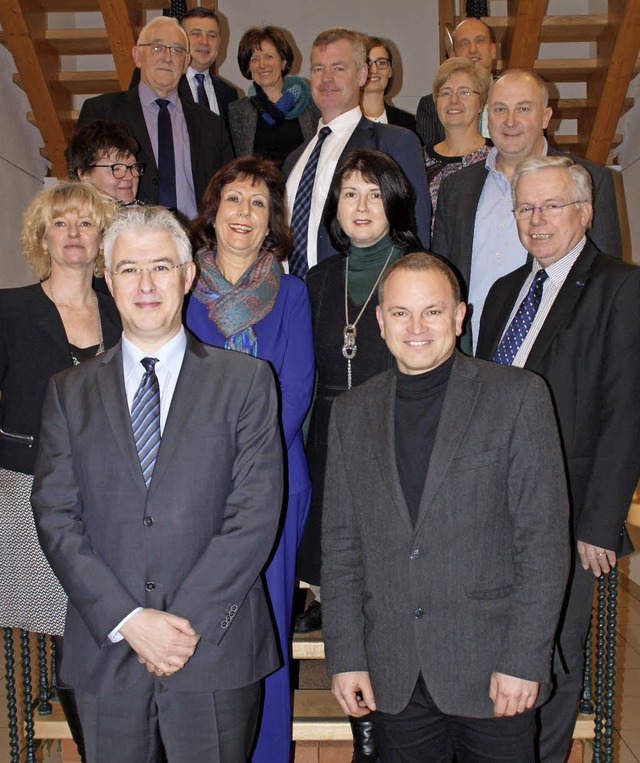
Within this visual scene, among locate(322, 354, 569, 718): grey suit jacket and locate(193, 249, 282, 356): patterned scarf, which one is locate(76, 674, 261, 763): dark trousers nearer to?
locate(322, 354, 569, 718): grey suit jacket

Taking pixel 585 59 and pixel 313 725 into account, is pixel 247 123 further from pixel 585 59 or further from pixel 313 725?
pixel 585 59

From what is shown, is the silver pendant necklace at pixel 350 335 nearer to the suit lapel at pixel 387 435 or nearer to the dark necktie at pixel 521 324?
the dark necktie at pixel 521 324

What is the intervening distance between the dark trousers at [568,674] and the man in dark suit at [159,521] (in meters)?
0.88

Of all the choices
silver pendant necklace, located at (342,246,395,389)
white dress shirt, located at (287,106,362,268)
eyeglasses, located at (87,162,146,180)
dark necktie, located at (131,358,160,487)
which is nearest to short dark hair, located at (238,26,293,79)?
white dress shirt, located at (287,106,362,268)

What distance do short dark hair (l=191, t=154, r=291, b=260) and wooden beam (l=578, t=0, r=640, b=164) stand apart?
3538 mm

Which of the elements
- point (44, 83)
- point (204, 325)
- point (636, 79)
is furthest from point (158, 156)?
point (636, 79)

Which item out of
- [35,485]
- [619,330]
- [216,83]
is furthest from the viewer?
[216,83]

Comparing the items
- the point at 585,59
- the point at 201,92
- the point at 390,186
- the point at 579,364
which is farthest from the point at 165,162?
the point at 585,59

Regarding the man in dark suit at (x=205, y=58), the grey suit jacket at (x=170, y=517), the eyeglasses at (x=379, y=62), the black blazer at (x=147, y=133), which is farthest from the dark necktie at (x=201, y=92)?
the grey suit jacket at (x=170, y=517)

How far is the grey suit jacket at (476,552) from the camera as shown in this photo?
5.75 feet

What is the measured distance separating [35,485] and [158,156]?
6.85 ft

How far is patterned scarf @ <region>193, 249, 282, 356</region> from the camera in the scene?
7.95 feet

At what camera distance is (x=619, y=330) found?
2.20 m

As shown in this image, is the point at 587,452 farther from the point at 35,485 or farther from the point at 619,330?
the point at 35,485
